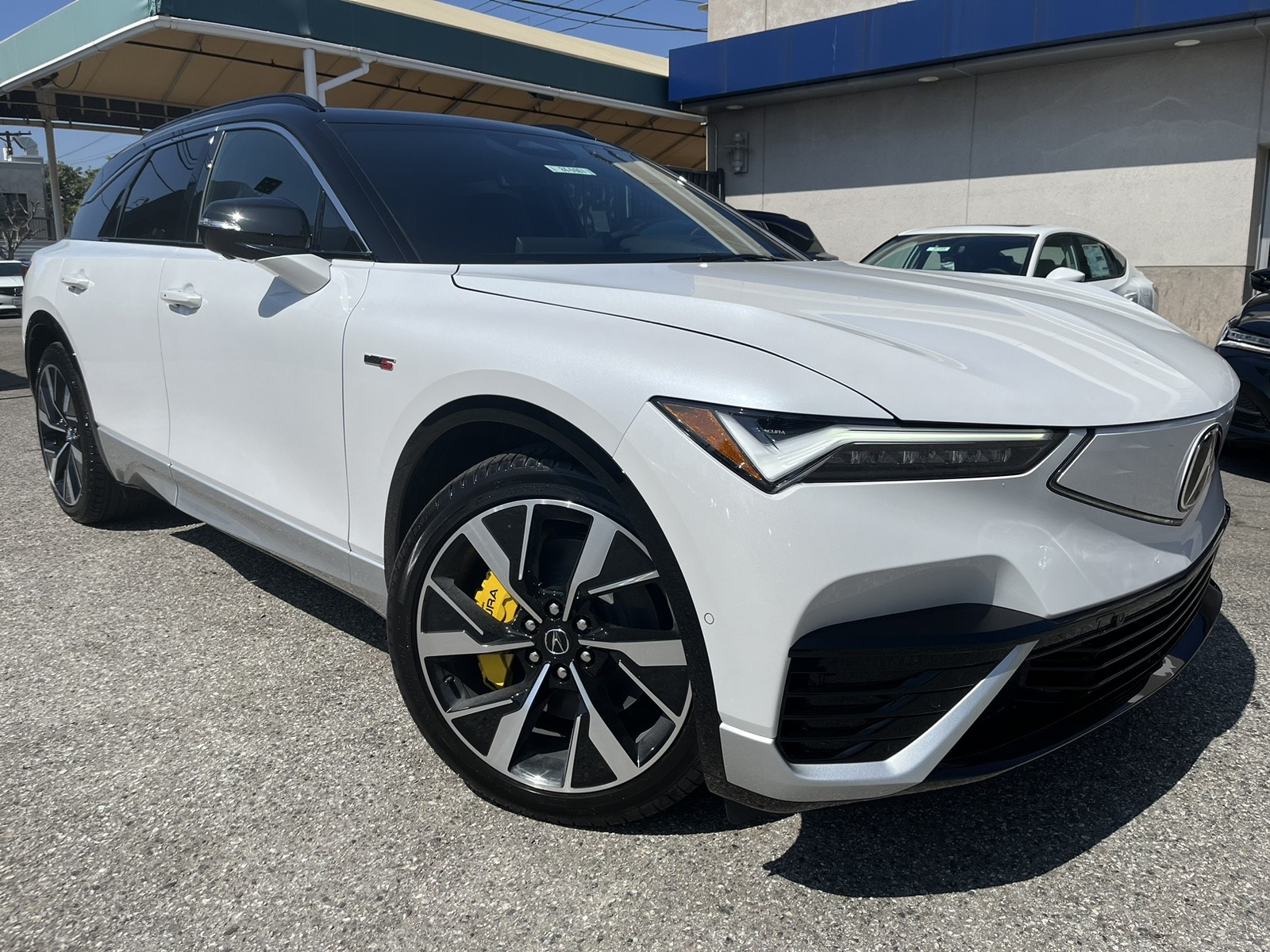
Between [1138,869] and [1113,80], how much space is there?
12222mm

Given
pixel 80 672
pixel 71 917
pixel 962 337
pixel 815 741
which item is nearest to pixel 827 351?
pixel 962 337

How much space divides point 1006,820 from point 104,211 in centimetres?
396

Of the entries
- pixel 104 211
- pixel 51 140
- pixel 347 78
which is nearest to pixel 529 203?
pixel 104 211

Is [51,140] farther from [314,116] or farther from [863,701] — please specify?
[863,701]

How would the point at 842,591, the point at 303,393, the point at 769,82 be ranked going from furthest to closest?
the point at 769,82 → the point at 303,393 → the point at 842,591

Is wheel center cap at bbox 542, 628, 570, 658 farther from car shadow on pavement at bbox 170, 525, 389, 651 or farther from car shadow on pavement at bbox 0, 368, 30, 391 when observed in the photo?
car shadow on pavement at bbox 0, 368, 30, 391

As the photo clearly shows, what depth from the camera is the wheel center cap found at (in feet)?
6.65

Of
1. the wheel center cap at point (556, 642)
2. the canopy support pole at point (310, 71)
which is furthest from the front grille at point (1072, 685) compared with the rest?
the canopy support pole at point (310, 71)

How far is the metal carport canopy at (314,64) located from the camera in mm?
11773

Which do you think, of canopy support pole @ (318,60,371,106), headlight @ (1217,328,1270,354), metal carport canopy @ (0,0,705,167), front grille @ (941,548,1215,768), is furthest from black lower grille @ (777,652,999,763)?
canopy support pole @ (318,60,371,106)

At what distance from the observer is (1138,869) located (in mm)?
1996

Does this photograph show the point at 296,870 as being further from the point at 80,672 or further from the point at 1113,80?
the point at 1113,80

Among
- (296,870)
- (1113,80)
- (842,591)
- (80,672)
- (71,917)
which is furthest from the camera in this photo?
(1113,80)

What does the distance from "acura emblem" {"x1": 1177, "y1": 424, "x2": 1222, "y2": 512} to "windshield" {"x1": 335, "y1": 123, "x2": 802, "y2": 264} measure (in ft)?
4.50
